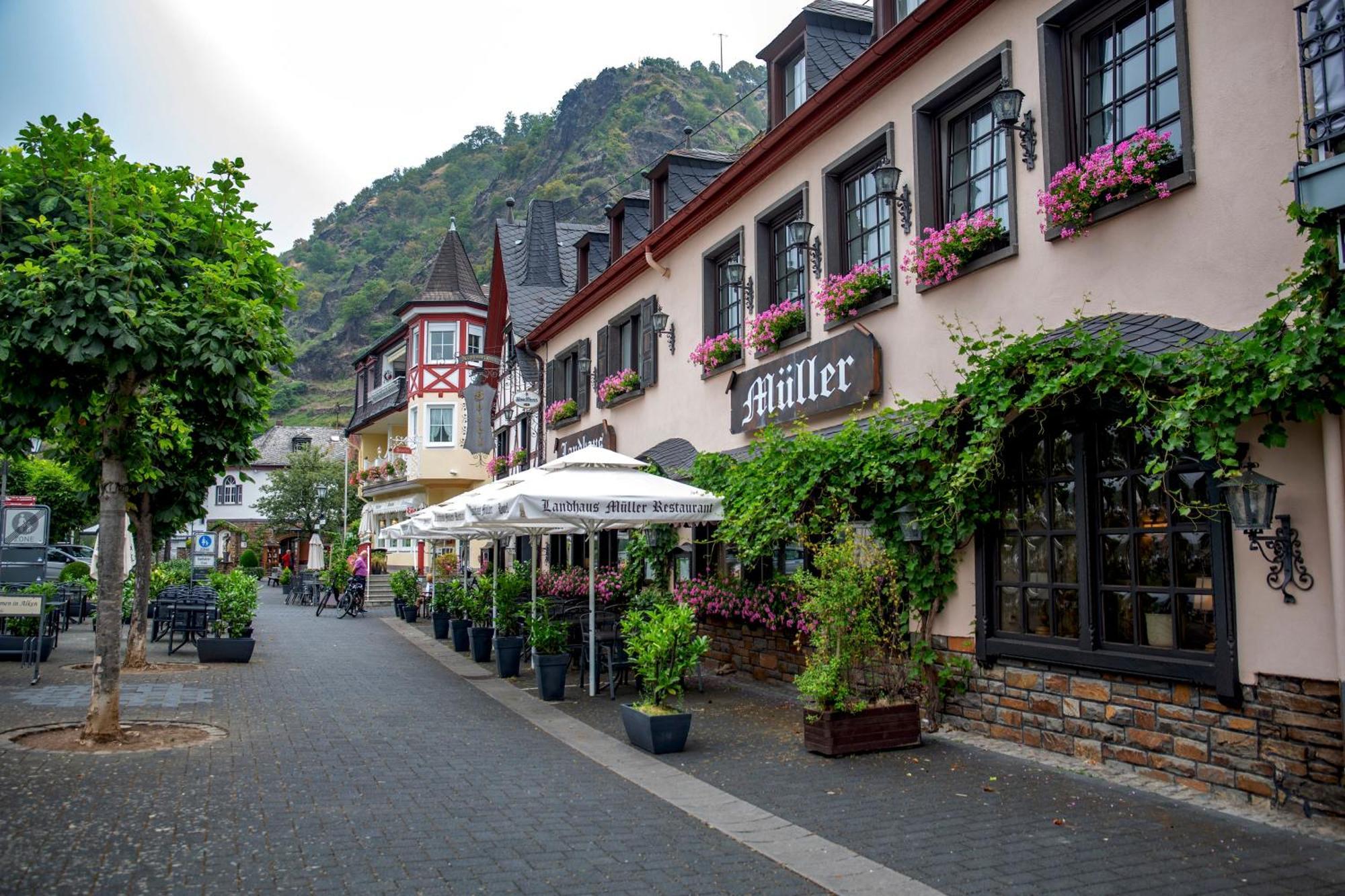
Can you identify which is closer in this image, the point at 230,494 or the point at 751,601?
the point at 751,601

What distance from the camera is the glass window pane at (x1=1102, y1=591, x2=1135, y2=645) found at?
7312mm

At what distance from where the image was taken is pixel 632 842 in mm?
5758

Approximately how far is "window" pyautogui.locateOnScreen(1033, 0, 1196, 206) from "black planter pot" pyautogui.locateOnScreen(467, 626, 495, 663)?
10611 millimetres

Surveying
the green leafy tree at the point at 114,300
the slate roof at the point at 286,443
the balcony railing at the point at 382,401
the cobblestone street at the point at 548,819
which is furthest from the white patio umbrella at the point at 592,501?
the slate roof at the point at 286,443

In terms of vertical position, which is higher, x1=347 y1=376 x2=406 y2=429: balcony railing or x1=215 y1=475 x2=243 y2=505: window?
x1=347 y1=376 x2=406 y2=429: balcony railing

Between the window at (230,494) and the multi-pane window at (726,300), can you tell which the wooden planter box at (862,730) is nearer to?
the multi-pane window at (726,300)

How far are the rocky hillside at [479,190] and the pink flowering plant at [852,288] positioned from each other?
55.8 m

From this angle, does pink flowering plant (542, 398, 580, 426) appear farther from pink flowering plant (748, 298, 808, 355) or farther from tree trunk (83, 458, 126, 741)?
tree trunk (83, 458, 126, 741)

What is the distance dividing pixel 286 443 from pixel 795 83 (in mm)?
60803

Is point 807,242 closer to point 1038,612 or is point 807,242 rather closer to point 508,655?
point 1038,612

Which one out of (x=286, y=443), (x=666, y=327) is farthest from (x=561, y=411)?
(x=286, y=443)

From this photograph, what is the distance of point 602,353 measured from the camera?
779 inches

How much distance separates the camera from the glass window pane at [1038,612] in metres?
8.09

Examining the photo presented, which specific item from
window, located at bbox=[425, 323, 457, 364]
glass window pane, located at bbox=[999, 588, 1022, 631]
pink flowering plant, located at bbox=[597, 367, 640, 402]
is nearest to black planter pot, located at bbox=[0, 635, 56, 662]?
pink flowering plant, located at bbox=[597, 367, 640, 402]
